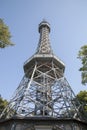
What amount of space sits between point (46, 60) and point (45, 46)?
219 inches

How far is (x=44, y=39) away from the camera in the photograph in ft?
113

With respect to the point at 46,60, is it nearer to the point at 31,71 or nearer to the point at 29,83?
the point at 31,71

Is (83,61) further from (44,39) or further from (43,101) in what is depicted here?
(44,39)

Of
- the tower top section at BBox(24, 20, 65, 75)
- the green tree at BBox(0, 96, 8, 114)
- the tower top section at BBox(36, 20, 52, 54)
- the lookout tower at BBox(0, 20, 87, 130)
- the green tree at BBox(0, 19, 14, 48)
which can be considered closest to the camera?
the green tree at BBox(0, 19, 14, 48)

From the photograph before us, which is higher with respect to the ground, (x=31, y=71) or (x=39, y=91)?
(x=31, y=71)

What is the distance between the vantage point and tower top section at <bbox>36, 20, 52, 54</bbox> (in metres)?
31.5

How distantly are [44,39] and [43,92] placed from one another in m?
12.4

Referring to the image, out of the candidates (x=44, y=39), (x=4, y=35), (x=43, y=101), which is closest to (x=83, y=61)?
(x=4, y=35)

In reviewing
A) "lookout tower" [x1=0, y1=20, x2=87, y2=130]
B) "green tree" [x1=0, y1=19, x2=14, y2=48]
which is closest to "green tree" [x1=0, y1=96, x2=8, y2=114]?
"lookout tower" [x1=0, y1=20, x2=87, y2=130]

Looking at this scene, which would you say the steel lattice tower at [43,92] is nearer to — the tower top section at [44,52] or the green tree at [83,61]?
the tower top section at [44,52]

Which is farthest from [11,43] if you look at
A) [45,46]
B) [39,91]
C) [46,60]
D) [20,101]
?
[45,46]

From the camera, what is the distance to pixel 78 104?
78.2 ft

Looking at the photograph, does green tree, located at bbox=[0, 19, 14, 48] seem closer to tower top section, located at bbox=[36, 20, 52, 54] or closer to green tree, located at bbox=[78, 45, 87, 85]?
green tree, located at bbox=[78, 45, 87, 85]

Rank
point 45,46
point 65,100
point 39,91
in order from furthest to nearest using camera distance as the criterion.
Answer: point 45,46 → point 39,91 → point 65,100
